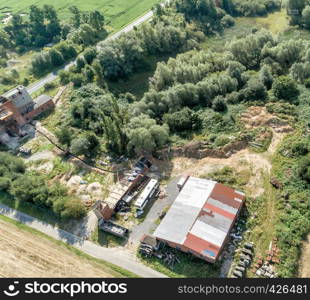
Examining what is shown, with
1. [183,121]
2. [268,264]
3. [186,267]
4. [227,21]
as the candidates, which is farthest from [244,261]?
[227,21]

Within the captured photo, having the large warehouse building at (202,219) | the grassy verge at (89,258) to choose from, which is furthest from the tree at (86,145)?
the large warehouse building at (202,219)

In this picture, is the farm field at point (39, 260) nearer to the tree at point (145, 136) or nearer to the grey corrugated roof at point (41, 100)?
the tree at point (145, 136)

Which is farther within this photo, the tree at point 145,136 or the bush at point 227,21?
the bush at point 227,21

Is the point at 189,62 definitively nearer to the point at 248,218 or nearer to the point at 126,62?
the point at 126,62

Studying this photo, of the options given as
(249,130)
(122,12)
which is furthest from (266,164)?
(122,12)

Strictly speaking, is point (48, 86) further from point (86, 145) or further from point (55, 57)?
point (86, 145)

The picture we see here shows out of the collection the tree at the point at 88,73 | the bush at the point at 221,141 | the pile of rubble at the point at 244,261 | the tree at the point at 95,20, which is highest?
the tree at the point at 95,20

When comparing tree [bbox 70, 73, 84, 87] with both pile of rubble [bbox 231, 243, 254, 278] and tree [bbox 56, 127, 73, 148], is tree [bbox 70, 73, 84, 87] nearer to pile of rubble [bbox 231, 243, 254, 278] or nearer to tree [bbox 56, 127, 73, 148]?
tree [bbox 56, 127, 73, 148]

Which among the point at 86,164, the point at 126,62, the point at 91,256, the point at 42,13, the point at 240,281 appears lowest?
the point at 240,281
